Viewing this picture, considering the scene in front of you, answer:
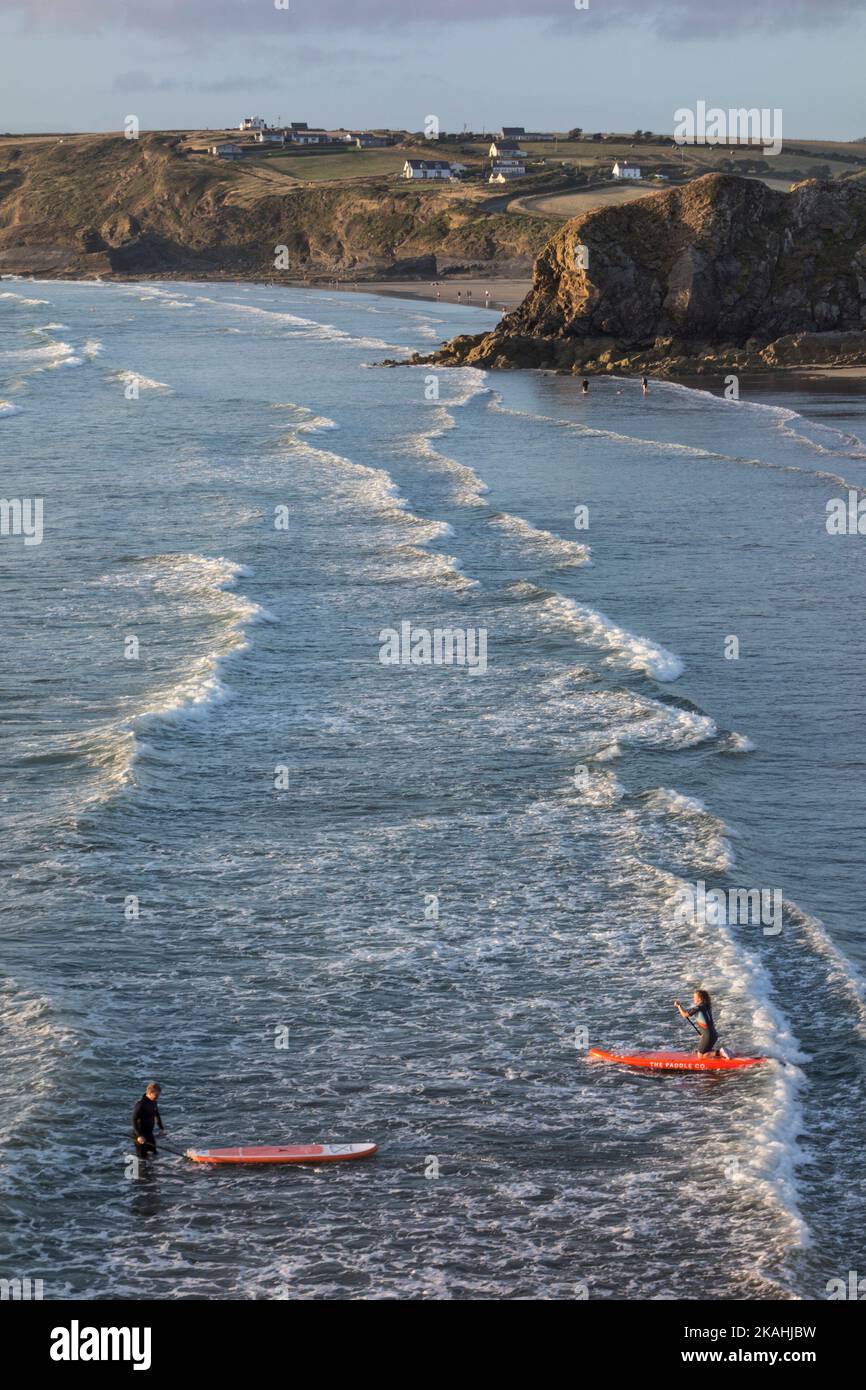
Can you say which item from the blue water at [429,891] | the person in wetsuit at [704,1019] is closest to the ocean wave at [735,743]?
the blue water at [429,891]

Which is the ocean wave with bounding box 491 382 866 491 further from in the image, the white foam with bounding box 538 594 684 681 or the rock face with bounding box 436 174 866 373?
the white foam with bounding box 538 594 684 681

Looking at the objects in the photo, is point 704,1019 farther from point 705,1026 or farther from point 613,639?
point 613,639

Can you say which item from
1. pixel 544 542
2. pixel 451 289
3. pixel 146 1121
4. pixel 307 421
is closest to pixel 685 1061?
pixel 146 1121

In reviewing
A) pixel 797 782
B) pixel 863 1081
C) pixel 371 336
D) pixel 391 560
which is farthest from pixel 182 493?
pixel 371 336

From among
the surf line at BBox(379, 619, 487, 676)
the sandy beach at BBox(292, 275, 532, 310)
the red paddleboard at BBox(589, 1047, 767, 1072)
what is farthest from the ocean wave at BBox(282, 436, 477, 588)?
the sandy beach at BBox(292, 275, 532, 310)

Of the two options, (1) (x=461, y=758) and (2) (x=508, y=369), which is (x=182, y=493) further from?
(2) (x=508, y=369)

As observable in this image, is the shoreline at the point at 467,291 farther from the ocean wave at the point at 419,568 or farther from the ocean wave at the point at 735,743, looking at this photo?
the ocean wave at the point at 735,743

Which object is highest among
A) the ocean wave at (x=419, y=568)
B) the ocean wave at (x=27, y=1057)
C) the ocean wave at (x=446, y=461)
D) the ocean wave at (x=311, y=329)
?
the ocean wave at (x=311, y=329)
